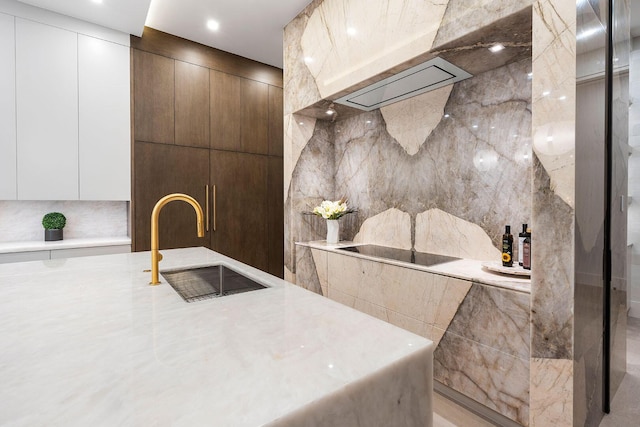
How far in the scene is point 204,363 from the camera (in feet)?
2.04

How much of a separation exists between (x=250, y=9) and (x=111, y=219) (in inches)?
97.4

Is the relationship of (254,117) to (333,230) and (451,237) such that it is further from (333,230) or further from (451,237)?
(451,237)

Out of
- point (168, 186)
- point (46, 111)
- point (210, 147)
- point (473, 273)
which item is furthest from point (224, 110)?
point (473, 273)

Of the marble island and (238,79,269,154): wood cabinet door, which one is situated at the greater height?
(238,79,269,154): wood cabinet door

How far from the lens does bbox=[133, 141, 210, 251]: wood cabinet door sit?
120 inches

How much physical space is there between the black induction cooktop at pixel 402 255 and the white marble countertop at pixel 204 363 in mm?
1212

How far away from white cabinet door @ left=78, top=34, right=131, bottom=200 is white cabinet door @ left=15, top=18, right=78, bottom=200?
6cm

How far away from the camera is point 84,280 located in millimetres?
1279

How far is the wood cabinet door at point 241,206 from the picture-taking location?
11.5ft

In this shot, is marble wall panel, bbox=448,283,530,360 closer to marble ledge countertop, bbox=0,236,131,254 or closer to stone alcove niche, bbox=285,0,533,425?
stone alcove niche, bbox=285,0,533,425

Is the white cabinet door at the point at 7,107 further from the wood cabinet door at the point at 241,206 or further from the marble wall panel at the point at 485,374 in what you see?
the marble wall panel at the point at 485,374

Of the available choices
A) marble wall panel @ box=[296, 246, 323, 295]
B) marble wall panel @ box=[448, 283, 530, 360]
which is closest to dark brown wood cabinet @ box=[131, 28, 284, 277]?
marble wall panel @ box=[296, 246, 323, 295]

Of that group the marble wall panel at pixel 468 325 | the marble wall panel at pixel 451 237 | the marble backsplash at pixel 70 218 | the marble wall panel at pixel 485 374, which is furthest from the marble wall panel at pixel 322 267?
the marble backsplash at pixel 70 218

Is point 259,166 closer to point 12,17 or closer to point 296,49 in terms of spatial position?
point 296,49
